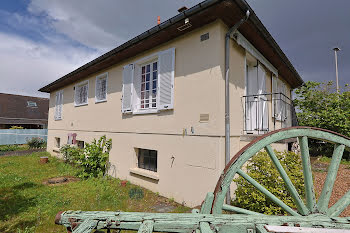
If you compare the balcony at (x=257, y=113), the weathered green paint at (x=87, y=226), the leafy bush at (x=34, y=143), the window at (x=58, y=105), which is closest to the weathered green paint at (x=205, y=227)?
the weathered green paint at (x=87, y=226)

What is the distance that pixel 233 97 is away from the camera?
4.42 m

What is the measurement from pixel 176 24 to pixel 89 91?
595 centimetres

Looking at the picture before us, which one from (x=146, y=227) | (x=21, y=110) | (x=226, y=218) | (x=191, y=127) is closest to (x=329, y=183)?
(x=226, y=218)

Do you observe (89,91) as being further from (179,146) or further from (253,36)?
(253,36)

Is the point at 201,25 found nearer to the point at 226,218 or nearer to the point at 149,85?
the point at 149,85

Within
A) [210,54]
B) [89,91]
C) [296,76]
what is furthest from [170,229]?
[296,76]

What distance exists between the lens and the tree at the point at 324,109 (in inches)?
424

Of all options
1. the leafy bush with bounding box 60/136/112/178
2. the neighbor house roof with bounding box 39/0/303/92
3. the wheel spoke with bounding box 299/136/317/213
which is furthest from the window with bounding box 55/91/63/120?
the wheel spoke with bounding box 299/136/317/213

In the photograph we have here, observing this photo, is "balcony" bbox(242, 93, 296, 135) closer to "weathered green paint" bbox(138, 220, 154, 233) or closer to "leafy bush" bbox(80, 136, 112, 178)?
"weathered green paint" bbox(138, 220, 154, 233)

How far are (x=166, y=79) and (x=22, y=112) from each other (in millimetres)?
28700

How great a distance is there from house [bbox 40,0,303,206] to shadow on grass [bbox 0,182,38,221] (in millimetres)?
2525

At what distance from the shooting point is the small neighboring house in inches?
907

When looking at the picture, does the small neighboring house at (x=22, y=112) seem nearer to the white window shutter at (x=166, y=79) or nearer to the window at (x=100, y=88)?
the window at (x=100, y=88)

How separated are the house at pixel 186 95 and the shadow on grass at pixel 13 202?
252cm
